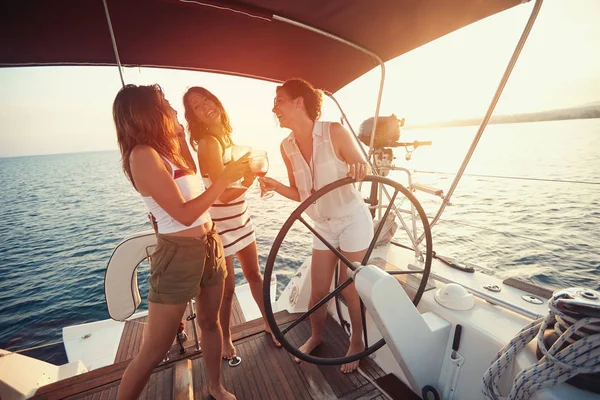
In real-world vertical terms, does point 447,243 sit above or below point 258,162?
below

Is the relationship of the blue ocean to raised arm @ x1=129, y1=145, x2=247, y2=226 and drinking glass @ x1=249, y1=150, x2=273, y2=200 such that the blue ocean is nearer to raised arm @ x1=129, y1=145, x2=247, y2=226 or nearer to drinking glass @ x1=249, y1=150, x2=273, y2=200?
drinking glass @ x1=249, y1=150, x2=273, y2=200

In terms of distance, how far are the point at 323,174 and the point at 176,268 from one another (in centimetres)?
79

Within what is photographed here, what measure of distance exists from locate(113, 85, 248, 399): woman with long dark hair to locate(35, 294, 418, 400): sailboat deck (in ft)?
2.03

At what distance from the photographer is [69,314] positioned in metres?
6.70

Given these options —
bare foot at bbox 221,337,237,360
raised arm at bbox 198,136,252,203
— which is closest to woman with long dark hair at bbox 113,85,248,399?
raised arm at bbox 198,136,252,203

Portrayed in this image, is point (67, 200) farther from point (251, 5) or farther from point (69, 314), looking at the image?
point (251, 5)

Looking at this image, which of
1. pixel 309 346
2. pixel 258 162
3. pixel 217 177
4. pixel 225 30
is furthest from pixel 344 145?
pixel 309 346

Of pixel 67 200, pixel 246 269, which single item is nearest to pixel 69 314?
pixel 246 269

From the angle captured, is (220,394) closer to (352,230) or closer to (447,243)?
(352,230)

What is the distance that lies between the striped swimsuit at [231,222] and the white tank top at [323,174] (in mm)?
407

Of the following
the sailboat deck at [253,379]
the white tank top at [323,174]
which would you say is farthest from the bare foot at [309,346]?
the white tank top at [323,174]

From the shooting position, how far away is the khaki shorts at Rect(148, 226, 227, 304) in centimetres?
104

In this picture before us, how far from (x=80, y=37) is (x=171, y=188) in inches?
50.7

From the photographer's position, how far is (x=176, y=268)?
106cm
